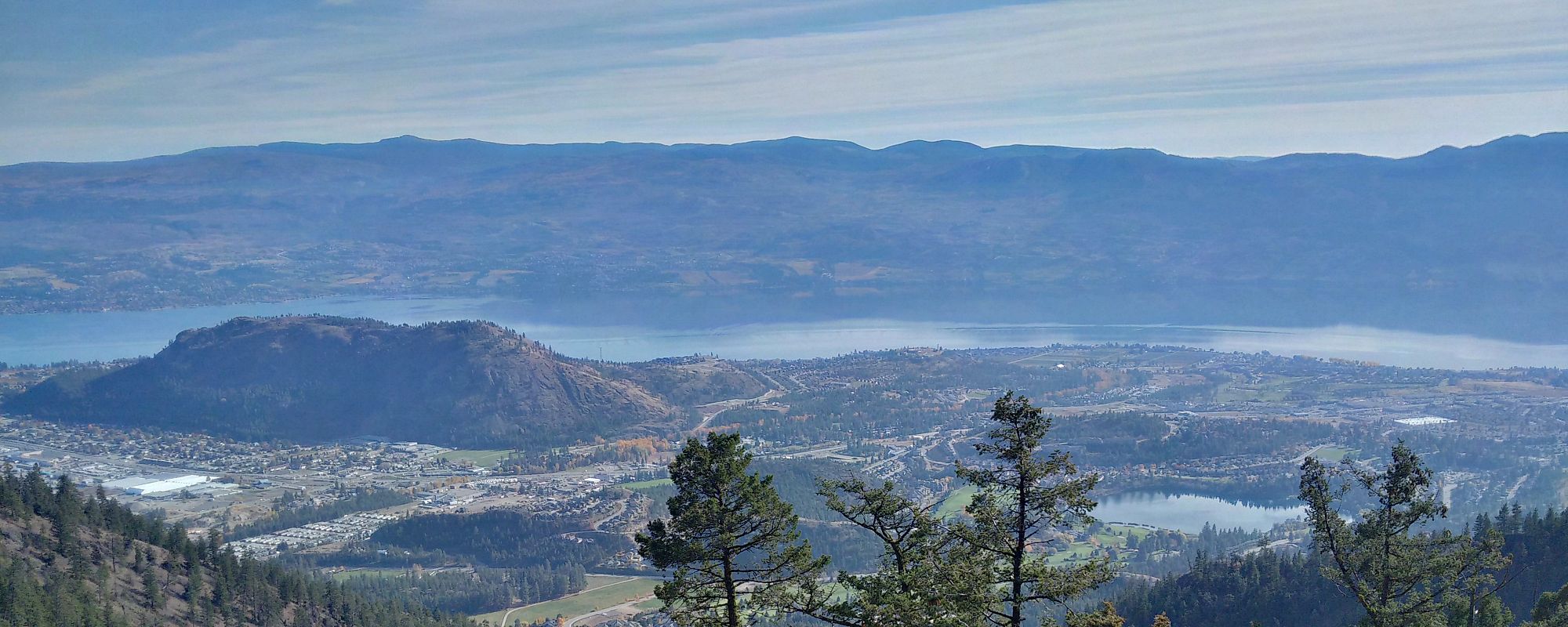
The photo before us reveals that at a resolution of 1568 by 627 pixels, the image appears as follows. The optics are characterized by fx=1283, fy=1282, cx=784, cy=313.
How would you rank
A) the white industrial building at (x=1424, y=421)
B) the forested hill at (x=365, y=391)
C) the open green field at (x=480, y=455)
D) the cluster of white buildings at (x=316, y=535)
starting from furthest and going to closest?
1. the forested hill at (x=365, y=391)
2. the white industrial building at (x=1424, y=421)
3. the open green field at (x=480, y=455)
4. the cluster of white buildings at (x=316, y=535)

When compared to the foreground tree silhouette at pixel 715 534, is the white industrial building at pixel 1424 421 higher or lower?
lower

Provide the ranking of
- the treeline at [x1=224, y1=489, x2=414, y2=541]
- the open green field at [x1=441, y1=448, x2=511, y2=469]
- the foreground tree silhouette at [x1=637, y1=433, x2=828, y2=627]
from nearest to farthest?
the foreground tree silhouette at [x1=637, y1=433, x2=828, y2=627] < the treeline at [x1=224, y1=489, x2=414, y2=541] < the open green field at [x1=441, y1=448, x2=511, y2=469]

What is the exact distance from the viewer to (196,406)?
117 m

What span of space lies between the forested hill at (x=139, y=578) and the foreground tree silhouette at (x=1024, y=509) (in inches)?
1212

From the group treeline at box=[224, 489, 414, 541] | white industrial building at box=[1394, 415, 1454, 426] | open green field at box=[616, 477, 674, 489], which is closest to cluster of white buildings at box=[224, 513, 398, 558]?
treeline at box=[224, 489, 414, 541]

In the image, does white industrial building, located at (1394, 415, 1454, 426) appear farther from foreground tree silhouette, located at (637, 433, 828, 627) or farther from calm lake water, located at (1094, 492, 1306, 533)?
foreground tree silhouette, located at (637, 433, 828, 627)

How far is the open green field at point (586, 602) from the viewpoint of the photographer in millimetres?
58750

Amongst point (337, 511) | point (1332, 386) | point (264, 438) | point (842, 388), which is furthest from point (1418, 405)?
point (264, 438)

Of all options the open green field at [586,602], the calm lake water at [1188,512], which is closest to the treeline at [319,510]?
the open green field at [586,602]

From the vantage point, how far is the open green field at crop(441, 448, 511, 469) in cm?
9744

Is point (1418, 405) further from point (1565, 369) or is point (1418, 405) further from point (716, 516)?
point (716, 516)

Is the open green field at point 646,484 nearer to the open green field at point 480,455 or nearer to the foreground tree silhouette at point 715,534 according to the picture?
the open green field at point 480,455

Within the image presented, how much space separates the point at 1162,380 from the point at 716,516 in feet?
391

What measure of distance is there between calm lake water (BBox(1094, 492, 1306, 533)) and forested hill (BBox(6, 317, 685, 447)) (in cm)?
4068
